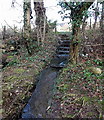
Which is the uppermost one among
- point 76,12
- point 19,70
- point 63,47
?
point 76,12

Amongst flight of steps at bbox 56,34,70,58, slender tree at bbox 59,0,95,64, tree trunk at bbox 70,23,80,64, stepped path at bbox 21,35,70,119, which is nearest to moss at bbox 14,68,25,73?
stepped path at bbox 21,35,70,119

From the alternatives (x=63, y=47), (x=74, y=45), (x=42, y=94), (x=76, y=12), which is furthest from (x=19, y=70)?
(x=63, y=47)

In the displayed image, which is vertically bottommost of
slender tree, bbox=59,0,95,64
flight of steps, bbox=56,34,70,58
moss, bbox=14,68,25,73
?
moss, bbox=14,68,25,73

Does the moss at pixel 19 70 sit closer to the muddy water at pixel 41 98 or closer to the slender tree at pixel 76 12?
the muddy water at pixel 41 98

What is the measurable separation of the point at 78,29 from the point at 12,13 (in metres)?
5.72

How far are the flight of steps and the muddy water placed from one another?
2669mm

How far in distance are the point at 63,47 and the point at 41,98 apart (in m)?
5.43

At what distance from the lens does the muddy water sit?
124 inches

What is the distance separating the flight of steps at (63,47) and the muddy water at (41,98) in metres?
2.67

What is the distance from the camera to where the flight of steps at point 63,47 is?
26.0ft

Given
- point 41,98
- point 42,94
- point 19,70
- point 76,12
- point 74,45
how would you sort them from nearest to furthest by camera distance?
point 41,98 < point 42,94 < point 76,12 < point 74,45 < point 19,70

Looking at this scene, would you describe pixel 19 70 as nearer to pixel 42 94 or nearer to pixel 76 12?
pixel 42 94

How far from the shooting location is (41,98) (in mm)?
3805

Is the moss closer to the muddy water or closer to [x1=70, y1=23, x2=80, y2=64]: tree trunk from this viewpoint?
the muddy water
